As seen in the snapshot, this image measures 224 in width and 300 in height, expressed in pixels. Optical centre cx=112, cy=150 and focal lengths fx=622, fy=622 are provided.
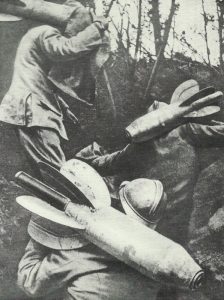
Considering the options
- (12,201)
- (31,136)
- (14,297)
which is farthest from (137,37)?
(14,297)

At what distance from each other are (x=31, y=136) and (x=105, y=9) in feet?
5.20

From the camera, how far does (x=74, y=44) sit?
259 inches

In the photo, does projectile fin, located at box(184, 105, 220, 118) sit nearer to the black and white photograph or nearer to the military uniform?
the black and white photograph

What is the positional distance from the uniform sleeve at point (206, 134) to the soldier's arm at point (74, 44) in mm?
1363

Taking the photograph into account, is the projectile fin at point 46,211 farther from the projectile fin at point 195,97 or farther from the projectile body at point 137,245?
the projectile fin at point 195,97

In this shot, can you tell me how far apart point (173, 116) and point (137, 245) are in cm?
138

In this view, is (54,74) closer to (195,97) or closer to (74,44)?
(74,44)

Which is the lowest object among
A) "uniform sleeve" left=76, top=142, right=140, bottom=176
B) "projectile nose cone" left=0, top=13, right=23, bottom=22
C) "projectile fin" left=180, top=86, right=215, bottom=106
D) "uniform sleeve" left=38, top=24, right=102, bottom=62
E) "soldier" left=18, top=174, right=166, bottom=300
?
"soldier" left=18, top=174, right=166, bottom=300

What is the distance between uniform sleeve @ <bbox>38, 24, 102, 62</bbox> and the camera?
660 cm

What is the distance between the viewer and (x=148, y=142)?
6.27 metres

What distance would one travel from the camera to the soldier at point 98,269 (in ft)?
19.1

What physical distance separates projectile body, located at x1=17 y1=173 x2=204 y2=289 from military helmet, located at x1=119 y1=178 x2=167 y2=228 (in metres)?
0.12

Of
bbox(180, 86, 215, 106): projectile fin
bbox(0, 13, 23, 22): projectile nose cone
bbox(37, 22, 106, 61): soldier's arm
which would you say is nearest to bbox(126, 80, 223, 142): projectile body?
bbox(180, 86, 215, 106): projectile fin

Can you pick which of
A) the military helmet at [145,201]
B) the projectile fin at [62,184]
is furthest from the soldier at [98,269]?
the projectile fin at [62,184]
